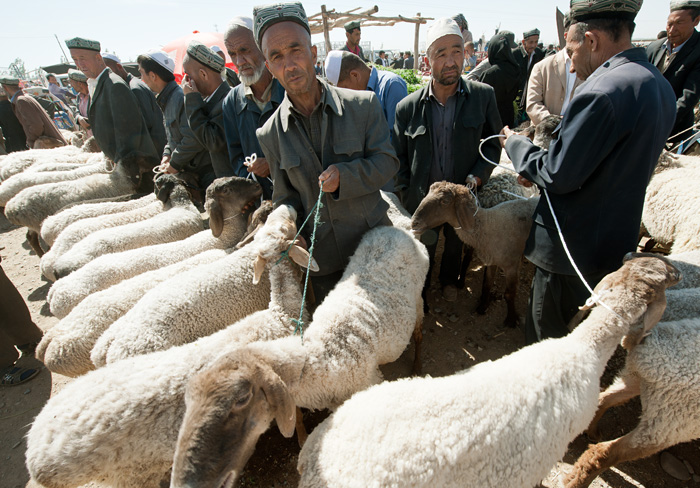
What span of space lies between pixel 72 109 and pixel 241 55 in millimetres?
A: 19971

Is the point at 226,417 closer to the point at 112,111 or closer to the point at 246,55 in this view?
the point at 246,55

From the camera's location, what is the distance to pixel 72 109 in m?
17.8

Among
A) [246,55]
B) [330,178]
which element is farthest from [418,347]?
[246,55]

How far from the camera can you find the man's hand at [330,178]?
2424 millimetres

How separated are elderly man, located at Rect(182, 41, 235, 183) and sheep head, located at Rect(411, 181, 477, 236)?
285 cm

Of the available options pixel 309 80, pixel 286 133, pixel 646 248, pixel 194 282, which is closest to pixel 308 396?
pixel 194 282

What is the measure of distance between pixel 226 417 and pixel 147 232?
3.80 metres

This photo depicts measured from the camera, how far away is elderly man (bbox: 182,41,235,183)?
4.34m

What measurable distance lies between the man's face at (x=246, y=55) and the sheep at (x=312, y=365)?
2.29m

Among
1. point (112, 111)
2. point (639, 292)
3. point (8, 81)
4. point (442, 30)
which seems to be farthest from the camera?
point (8, 81)

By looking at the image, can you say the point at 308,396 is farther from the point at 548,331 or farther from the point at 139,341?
the point at 548,331

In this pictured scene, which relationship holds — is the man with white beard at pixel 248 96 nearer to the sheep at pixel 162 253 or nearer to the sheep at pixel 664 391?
the sheep at pixel 162 253

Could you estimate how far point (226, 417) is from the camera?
5.55 ft

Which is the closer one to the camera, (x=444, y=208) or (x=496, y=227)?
(x=444, y=208)
